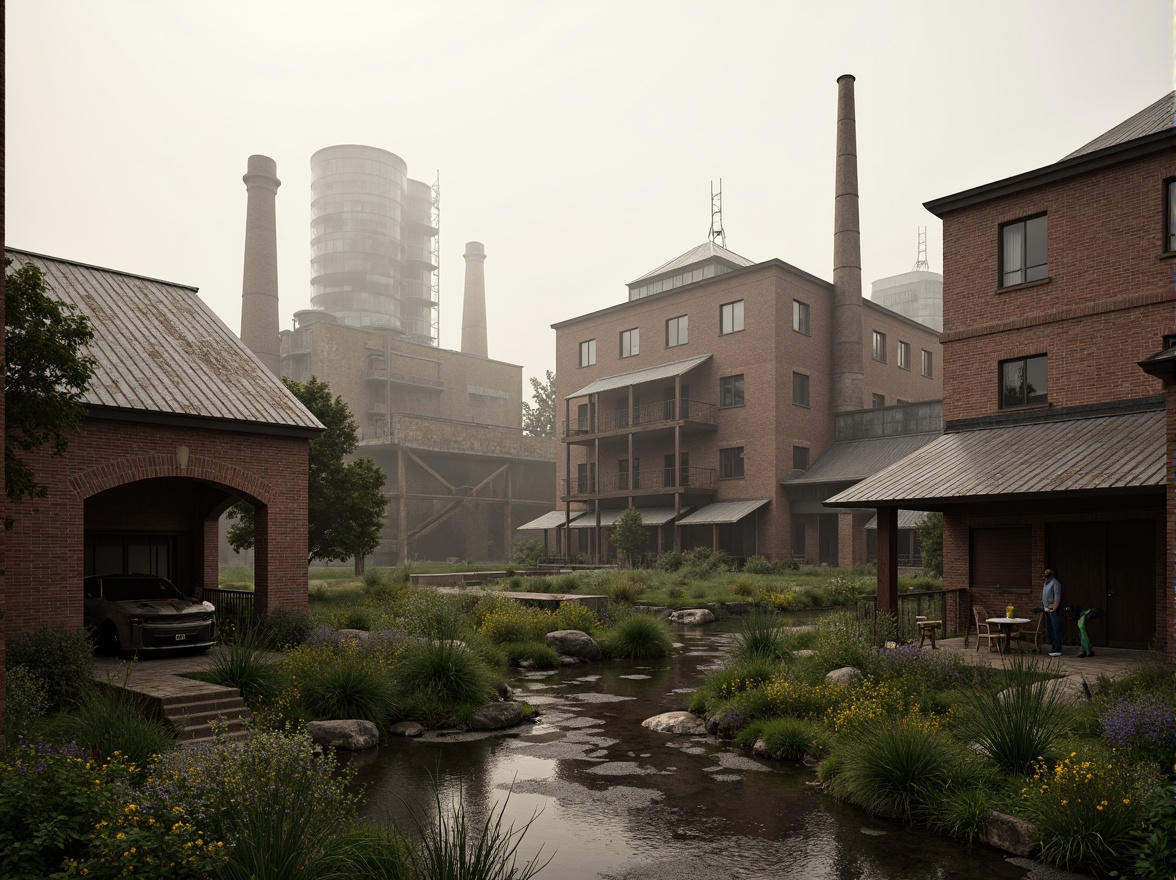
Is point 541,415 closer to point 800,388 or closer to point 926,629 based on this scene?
point 800,388

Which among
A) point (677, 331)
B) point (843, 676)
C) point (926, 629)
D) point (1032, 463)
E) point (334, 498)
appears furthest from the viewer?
point (677, 331)

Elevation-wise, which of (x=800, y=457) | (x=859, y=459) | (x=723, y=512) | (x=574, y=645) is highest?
(x=800, y=457)

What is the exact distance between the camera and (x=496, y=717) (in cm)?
1295

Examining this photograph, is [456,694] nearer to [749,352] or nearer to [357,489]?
[357,489]

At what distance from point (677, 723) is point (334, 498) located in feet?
51.1

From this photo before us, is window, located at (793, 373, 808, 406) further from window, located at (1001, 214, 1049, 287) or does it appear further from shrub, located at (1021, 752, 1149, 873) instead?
shrub, located at (1021, 752, 1149, 873)

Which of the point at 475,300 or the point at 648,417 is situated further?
the point at 475,300

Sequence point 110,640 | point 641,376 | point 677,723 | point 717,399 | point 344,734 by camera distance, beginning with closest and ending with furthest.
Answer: point 344,734, point 677,723, point 110,640, point 717,399, point 641,376

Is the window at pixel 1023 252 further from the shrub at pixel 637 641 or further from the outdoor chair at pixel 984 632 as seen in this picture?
the shrub at pixel 637 641

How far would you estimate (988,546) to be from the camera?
19.0m

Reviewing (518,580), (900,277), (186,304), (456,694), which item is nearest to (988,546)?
(456,694)

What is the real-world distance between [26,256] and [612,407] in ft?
111

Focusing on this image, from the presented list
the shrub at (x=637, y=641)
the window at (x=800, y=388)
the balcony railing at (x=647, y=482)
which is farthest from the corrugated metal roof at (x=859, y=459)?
the shrub at (x=637, y=641)

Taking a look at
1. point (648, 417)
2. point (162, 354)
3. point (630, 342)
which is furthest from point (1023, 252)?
point (630, 342)
